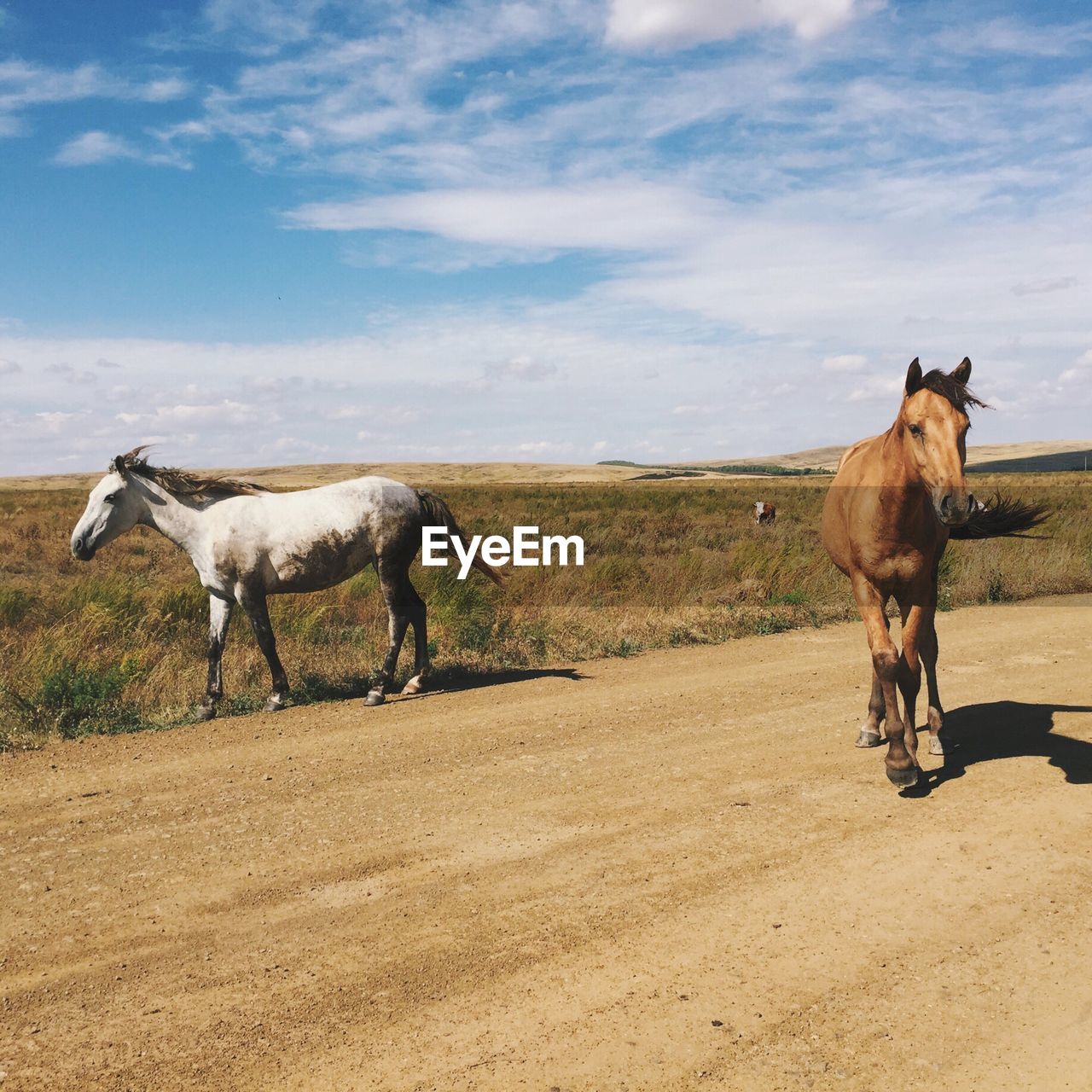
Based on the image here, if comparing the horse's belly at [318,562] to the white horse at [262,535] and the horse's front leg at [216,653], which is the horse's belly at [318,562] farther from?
the horse's front leg at [216,653]

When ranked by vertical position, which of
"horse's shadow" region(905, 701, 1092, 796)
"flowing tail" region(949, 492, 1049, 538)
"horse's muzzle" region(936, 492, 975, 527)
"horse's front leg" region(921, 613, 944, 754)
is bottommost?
"horse's shadow" region(905, 701, 1092, 796)

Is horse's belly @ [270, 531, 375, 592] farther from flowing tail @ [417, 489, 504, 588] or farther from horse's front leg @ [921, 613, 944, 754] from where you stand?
horse's front leg @ [921, 613, 944, 754]

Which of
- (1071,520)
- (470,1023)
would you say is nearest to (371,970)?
(470,1023)

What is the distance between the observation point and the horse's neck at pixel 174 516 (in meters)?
9.09

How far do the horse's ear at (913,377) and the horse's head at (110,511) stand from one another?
693cm

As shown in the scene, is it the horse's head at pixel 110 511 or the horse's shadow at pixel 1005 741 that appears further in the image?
the horse's head at pixel 110 511

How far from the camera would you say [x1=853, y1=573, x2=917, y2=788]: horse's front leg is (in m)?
5.93

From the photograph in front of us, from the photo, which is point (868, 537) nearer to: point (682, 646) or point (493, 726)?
point (493, 726)

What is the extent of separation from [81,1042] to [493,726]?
14.6ft

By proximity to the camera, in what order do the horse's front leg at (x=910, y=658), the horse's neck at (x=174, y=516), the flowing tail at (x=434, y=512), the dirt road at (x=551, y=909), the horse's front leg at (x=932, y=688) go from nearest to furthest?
the dirt road at (x=551, y=909) → the horse's front leg at (x=910, y=658) → the horse's front leg at (x=932, y=688) → the horse's neck at (x=174, y=516) → the flowing tail at (x=434, y=512)

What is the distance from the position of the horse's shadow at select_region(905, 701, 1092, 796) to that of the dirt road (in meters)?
0.04

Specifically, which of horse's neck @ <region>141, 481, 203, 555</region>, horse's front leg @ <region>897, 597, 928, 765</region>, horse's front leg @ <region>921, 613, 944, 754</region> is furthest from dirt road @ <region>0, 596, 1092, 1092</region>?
horse's neck @ <region>141, 481, 203, 555</region>

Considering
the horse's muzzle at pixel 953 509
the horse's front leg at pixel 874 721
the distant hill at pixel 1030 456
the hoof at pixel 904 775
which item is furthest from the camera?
the distant hill at pixel 1030 456

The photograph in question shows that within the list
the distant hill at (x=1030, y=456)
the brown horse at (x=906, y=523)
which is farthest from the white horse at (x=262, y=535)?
the distant hill at (x=1030, y=456)
